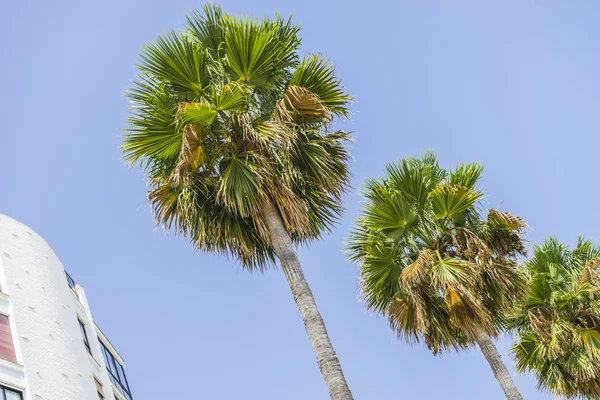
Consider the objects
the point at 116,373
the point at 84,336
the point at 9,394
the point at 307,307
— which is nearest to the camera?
the point at 307,307

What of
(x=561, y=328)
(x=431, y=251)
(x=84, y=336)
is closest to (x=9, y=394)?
(x=84, y=336)

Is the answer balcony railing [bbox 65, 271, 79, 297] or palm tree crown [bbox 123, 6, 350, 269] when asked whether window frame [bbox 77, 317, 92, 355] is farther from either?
palm tree crown [bbox 123, 6, 350, 269]

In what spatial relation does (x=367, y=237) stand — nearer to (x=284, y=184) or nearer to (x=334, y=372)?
(x=284, y=184)

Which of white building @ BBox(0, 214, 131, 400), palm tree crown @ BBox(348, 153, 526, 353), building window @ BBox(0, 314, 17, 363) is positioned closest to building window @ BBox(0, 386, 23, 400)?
white building @ BBox(0, 214, 131, 400)

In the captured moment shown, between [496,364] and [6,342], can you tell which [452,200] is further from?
[6,342]

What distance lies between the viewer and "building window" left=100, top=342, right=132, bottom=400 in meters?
30.9

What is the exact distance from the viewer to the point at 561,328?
17.4 m

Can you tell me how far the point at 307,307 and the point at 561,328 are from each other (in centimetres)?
778

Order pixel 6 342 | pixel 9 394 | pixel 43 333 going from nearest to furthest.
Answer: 1. pixel 9 394
2. pixel 6 342
3. pixel 43 333

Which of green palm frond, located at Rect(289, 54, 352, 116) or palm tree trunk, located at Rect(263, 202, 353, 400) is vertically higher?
green palm frond, located at Rect(289, 54, 352, 116)

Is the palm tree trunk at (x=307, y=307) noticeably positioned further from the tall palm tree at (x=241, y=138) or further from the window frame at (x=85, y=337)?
the window frame at (x=85, y=337)

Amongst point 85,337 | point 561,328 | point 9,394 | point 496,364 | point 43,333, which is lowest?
point 496,364

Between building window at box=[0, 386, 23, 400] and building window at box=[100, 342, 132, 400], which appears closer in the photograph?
building window at box=[0, 386, 23, 400]

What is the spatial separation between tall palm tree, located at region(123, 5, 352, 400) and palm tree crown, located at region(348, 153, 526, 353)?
2167mm
